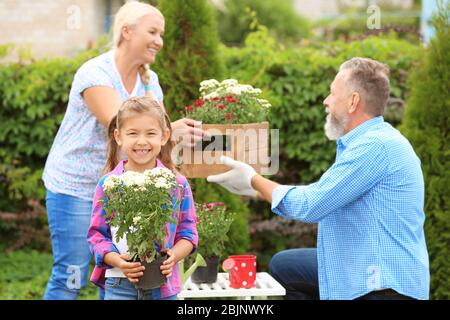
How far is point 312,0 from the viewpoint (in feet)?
70.8

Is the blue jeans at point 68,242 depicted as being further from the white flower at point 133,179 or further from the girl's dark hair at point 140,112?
the white flower at point 133,179

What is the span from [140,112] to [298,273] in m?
1.24

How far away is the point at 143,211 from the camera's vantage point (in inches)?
114

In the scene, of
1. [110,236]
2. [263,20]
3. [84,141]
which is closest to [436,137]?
[84,141]

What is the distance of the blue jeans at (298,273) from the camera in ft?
12.6

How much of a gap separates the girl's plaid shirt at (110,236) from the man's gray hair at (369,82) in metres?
0.88

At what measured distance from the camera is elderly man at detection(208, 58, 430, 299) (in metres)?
3.25

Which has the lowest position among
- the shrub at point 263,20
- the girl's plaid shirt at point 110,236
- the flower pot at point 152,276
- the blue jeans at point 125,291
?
the blue jeans at point 125,291

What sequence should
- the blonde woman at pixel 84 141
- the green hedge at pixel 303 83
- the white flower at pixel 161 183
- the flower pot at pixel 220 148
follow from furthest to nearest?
the green hedge at pixel 303 83 < the blonde woman at pixel 84 141 < the flower pot at pixel 220 148 < the white flower at pixel 161 183

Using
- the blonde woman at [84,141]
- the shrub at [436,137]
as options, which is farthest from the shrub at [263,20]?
the blonde woman at [84,141]

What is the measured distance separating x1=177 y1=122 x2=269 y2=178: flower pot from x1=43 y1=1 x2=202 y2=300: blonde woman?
0.48 metres

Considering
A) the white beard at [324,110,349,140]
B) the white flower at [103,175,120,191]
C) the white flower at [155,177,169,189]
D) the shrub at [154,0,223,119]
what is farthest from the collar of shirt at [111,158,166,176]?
the shrub at [154,0,223,119]

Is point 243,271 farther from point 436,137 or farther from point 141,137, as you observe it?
point 436,137
